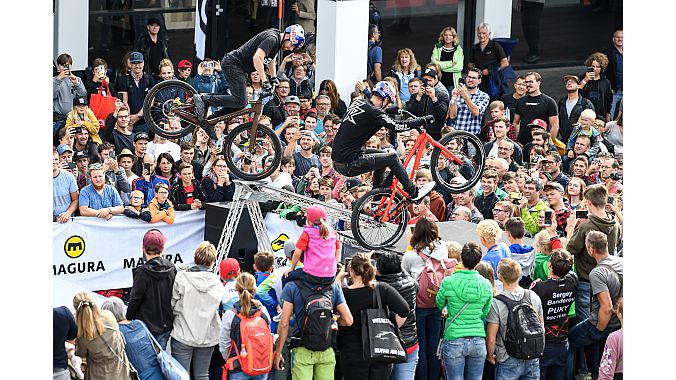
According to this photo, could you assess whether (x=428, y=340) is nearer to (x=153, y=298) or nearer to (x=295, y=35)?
(x=153, y=298)

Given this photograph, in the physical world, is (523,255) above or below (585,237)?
below

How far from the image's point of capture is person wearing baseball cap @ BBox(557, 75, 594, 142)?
62.8 feet

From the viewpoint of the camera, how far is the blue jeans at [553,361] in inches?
461

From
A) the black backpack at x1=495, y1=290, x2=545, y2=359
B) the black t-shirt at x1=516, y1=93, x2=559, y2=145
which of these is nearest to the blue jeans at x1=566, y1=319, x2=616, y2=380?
the black backpack at x1=495, y1=290, x2=545, y2=359

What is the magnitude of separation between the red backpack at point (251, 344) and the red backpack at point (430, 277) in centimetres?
159

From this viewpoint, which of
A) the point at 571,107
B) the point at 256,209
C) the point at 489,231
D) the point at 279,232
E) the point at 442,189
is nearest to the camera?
the point at 489,231

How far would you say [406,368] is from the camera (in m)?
11.3

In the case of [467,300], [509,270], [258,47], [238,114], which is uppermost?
[258,47]

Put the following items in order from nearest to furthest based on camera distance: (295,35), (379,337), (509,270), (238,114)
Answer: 1. (379,337)
2. (509,270)
3. (295,35)
4. (238,114)

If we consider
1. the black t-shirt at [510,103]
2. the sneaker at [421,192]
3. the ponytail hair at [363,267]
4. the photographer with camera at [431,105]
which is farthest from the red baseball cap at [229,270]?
the black t-shirt at [510,103]

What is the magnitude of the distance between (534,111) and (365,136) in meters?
6.83

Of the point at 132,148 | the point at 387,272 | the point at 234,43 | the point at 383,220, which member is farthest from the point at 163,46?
the point at 387,272

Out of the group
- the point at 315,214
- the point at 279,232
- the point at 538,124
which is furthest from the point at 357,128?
the point at 538,124

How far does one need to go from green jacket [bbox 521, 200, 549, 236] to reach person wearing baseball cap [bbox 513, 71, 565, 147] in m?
4.13
